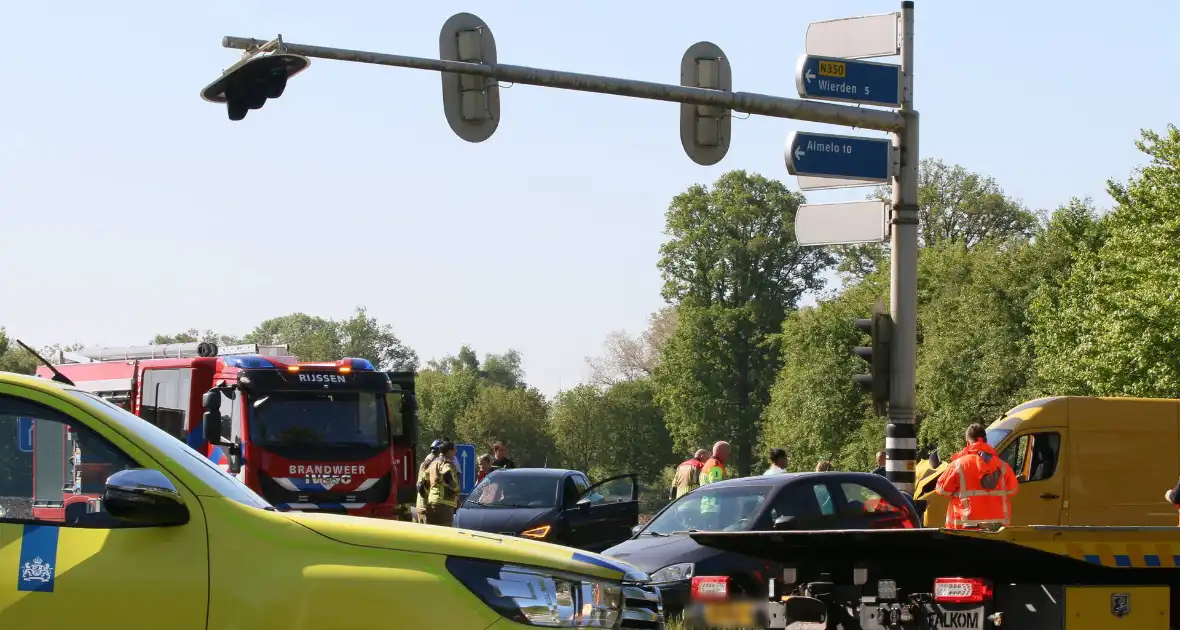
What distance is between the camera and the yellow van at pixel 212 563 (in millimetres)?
5062

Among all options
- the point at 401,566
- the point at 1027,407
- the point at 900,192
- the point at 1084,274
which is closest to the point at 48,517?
the point at 401,566

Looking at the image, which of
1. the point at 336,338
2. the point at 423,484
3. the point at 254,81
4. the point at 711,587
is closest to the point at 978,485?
the point at 711,587

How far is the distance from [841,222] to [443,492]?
6.49m

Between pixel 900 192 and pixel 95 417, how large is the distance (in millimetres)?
11991

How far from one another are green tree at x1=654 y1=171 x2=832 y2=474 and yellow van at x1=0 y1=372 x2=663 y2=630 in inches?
2835

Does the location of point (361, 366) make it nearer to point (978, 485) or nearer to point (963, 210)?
point (978, 485)

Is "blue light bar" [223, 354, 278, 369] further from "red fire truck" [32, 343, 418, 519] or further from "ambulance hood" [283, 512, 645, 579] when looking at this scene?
"ambulance hood" [283, 512, 645, 579]

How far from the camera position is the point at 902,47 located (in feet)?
53.0

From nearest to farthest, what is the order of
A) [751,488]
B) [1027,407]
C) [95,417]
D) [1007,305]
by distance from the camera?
1. [95,417]
2. [751,488]
3. [1027,407]
4. [1007,305]

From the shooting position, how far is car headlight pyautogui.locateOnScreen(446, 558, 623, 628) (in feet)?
17.0

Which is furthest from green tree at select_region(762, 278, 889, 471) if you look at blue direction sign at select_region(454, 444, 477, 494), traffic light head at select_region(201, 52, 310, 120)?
traffic light head at select_region(201, 52, 310, 120)

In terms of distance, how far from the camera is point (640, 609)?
5512 mm

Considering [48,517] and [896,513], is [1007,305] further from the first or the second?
[48,517]

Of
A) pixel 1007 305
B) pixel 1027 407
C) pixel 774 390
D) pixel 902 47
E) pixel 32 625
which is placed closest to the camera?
pixel 32 625
